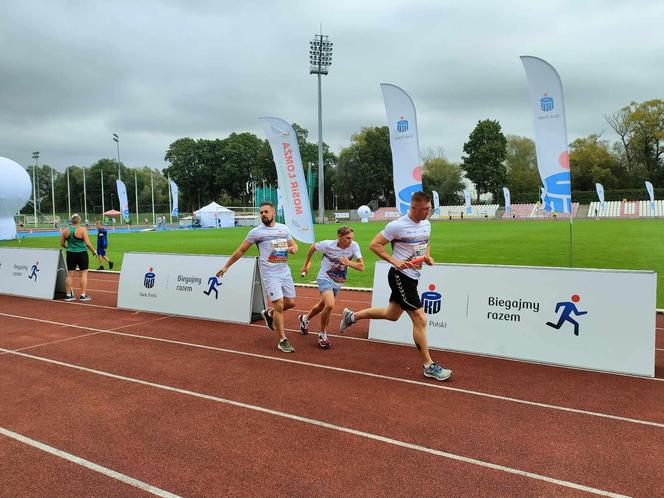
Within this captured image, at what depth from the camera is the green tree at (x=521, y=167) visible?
87375mm

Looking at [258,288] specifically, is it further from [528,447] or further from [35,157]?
[35,157]

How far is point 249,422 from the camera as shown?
432 centimetres

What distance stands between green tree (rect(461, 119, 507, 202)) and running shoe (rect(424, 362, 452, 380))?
82.6m

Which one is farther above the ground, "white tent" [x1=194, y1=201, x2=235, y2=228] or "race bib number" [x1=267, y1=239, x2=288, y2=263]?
"white tent" [x1=194, y1=201, x2=235, y2=228]

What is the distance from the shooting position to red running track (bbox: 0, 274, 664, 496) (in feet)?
11.1

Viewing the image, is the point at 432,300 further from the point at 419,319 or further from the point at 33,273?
the point at 33,273

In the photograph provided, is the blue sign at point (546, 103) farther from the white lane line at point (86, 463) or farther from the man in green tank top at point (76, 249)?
the white lane line at point (86, 463)

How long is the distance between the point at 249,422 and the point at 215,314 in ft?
15.3

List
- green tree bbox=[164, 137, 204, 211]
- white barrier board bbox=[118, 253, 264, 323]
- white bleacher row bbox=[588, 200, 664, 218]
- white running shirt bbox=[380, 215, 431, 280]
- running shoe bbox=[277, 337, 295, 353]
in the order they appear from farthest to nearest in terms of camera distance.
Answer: green tree bbox=[164, 137, 204, 211] < white bleacher row bbox=[588, 200, 664, 218] < white barrier board bbox=[118, 253, 264, 323] < running shoe bbox=[277, 337, 295, 353] < white running shirt bbox=[380, 215, 431, 280]

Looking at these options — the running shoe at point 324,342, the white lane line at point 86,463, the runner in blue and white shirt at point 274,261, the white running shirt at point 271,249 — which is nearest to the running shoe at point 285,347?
the runner in blue and white shirt at point 274,261

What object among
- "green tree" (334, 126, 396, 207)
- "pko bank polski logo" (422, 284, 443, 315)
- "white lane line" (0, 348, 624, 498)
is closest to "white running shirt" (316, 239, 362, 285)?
"pko bank polski logo" (422, 284, 443, 315)

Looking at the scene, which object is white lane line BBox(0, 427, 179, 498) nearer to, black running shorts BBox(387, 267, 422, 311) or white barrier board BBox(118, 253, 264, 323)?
black running shorts BBox(387, 267, 422, 311)

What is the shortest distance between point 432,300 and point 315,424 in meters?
3.16

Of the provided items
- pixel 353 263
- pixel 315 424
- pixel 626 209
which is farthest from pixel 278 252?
pixel 626 209
